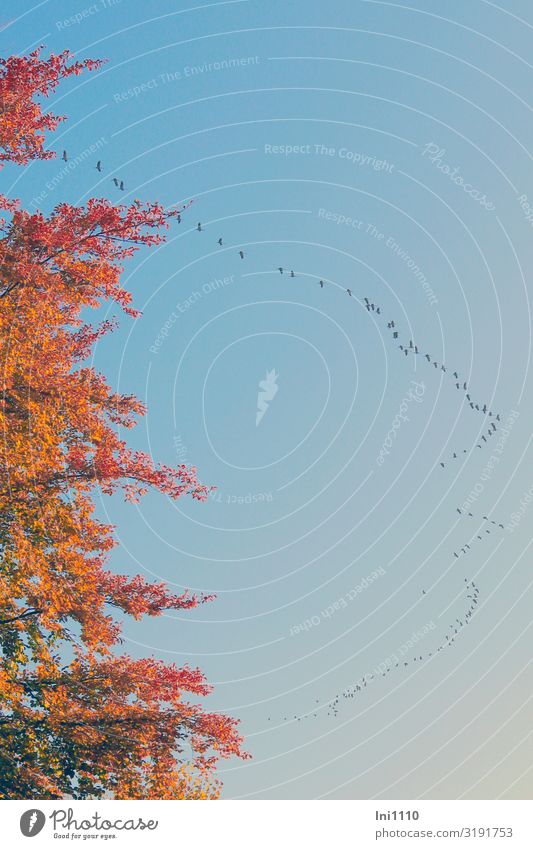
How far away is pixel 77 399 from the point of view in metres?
23.6

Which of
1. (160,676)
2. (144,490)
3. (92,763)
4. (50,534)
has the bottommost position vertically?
(92,763)

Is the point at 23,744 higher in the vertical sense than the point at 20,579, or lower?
lower

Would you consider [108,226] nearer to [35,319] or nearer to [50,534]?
[35,319]

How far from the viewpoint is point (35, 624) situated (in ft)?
79.5

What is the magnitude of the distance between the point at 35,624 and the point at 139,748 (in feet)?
12.7
